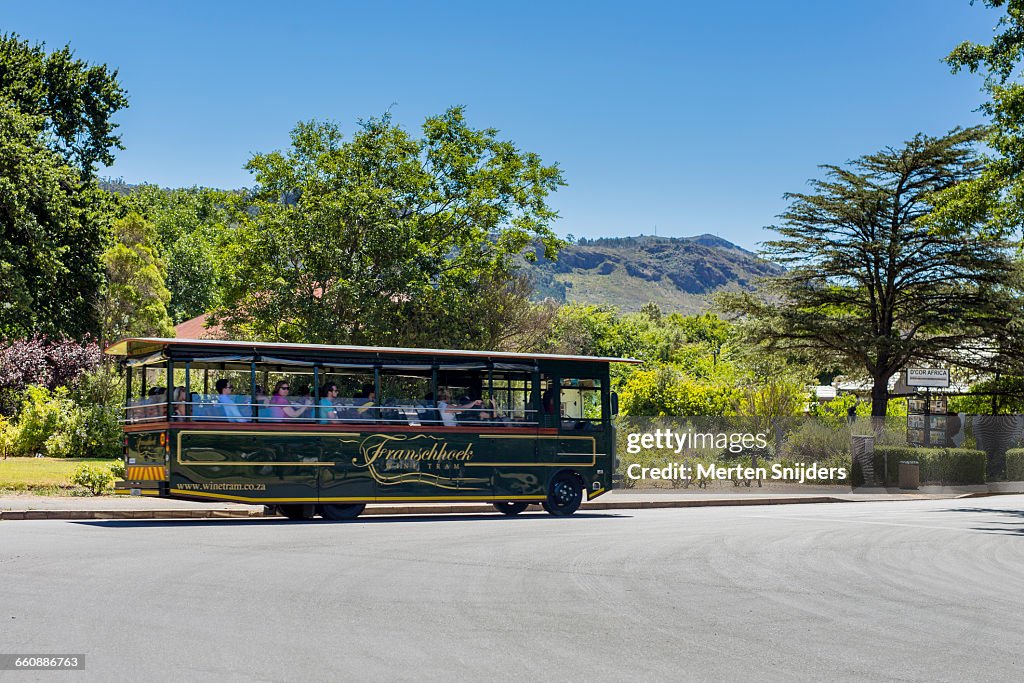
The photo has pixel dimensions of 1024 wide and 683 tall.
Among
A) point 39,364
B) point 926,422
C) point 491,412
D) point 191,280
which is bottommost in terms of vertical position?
point 926,422

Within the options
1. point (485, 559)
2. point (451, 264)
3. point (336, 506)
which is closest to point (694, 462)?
point (451, 264)

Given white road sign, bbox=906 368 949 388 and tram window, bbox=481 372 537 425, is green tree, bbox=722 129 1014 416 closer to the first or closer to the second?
white road sign, bbox=906 368 949 388

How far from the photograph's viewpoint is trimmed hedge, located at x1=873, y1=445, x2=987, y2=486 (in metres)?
35.9

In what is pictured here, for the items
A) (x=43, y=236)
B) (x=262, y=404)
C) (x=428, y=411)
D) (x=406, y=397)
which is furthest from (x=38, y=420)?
(x=428, y=411)

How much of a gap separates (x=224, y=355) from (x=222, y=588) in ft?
30.3

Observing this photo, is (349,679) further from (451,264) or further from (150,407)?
(451,264)

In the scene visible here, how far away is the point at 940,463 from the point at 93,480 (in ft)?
86.6

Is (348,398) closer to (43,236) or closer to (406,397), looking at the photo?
(406,397)

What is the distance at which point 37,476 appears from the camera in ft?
76.6

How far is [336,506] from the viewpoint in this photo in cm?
2081

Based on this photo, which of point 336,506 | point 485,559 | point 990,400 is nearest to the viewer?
point 485,559

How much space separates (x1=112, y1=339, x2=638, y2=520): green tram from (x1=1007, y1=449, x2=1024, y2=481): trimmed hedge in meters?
21.9

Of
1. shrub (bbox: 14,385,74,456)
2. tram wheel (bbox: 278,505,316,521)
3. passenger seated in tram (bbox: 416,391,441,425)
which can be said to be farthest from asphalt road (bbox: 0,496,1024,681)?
shrub (bbox: 14,385,74,456)

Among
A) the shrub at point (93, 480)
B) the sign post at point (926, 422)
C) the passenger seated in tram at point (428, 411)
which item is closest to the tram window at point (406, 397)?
the passenger seated in tram at point (428, 411)
